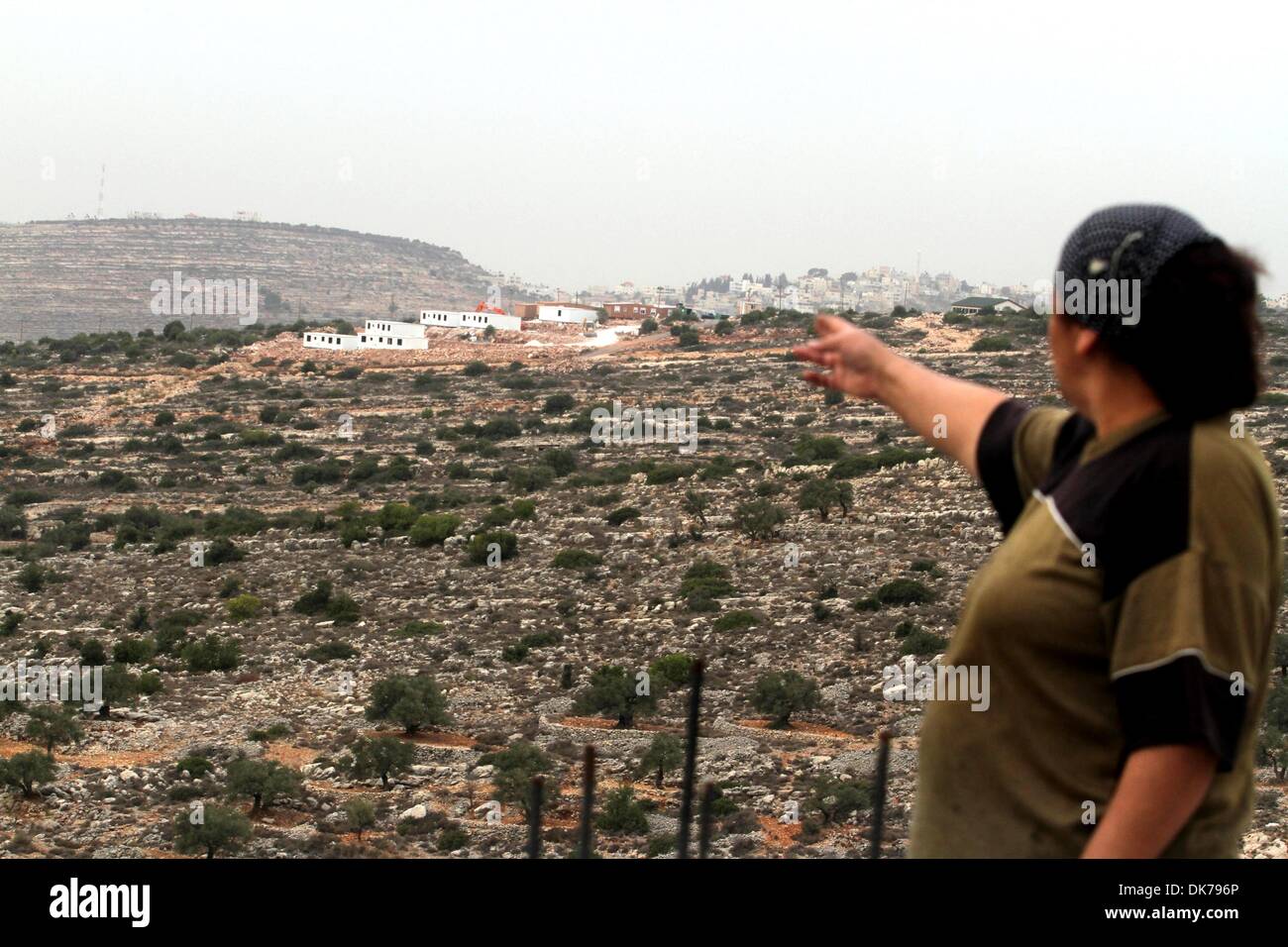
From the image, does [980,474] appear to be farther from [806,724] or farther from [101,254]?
[101,254]

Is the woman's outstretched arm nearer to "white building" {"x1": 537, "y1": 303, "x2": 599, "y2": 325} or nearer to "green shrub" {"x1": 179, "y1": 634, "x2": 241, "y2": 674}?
"green shrub" {"x1": 179, "y1": 634, "x2": 241, "y2": 674}

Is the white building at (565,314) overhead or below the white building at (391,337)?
overhead

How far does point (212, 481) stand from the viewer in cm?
3434

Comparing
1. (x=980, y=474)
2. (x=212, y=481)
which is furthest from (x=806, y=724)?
(x=212, y=481)

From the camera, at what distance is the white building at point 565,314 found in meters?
85.0

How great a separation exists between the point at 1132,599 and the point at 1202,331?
301mm

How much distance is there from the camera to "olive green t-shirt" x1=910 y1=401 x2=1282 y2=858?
4.53 ft

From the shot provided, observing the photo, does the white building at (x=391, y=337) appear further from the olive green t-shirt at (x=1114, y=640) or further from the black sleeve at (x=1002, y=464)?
the olive green t-shirt at (x=1114, y=640)

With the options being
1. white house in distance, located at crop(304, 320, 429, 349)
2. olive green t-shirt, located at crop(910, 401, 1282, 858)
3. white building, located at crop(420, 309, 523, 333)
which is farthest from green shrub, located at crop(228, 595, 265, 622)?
white building, located at crop(420, 309, 523, 333)

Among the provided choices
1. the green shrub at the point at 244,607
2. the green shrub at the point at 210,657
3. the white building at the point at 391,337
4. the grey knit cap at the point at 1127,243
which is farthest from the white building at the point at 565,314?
the grey knit cap at the point at 1127,243

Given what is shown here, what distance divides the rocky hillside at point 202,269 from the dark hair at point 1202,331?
124752 mm

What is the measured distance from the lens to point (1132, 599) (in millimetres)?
1399

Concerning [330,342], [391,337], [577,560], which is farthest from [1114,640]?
[391,337]
